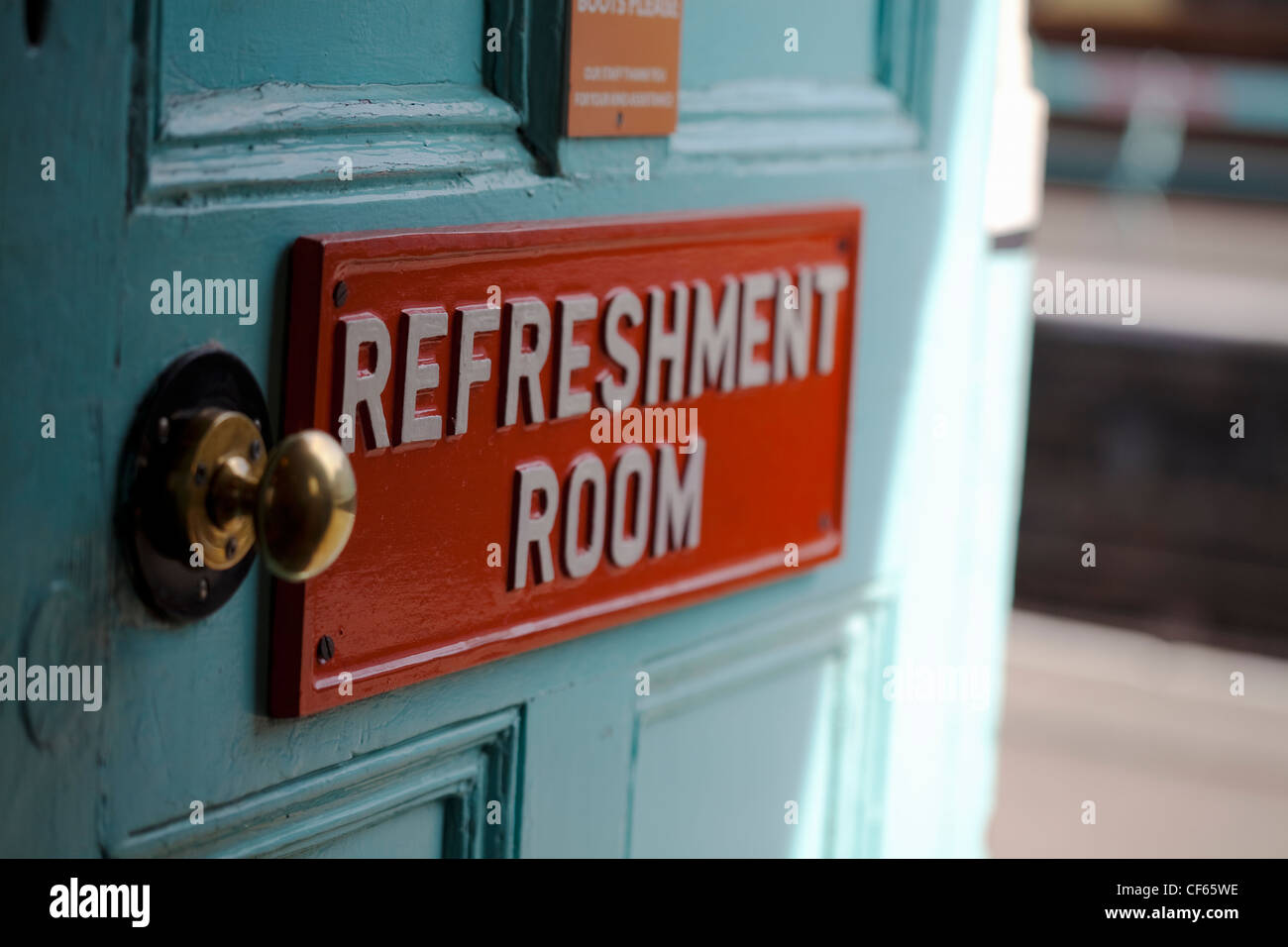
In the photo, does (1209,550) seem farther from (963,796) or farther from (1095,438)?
(963,796)

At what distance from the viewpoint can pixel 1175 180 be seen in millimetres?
10859

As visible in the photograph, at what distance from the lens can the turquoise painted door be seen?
0.70m

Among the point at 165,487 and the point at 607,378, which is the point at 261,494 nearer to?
the point at 165,487

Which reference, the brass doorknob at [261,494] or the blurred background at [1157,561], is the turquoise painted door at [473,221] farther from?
the blurred background at [1157,561]

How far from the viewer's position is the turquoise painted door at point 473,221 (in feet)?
2.31

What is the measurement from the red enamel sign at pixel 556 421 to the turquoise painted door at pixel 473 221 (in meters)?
0.03

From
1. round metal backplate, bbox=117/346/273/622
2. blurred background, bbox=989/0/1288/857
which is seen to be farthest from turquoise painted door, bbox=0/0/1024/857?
blurred background, bbox=989/0/1288/857

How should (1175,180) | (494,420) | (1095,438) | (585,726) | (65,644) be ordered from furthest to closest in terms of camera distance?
(1175,180) < (1095,438) < (585,726) < (494,420) < (65,644)

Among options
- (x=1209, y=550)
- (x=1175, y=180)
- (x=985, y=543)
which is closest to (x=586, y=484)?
(x=985, y=543)

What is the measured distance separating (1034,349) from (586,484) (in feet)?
17.0

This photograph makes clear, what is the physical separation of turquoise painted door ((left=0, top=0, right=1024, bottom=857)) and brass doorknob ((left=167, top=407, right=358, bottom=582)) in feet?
0.12

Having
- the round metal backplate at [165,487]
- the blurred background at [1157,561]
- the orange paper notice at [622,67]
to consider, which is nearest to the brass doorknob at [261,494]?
the round metal backplate at [165,487]

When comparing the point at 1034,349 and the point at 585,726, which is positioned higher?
the point at 585,726

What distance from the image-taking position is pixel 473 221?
929 mm
